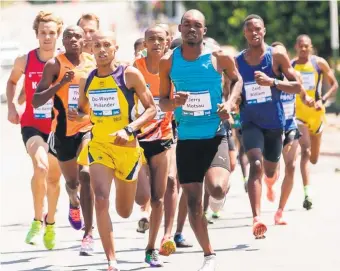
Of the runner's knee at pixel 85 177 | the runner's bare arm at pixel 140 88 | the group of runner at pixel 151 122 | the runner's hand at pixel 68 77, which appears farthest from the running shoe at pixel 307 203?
the runner's bare arm at pixel 140 88

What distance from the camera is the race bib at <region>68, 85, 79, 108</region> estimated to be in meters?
11.3

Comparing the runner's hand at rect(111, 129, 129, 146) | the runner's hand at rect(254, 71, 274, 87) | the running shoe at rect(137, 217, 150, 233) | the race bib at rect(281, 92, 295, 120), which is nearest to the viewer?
the runner's hand at rect(111, 129, 129, 146)

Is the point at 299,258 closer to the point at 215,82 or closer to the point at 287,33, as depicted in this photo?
the point at 215,82

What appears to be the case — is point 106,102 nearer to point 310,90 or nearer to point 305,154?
point 305,154

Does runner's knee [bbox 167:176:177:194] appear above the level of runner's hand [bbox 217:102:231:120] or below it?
below

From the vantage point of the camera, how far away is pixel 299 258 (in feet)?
34.6

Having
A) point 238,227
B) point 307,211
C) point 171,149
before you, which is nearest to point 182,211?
point 171,149

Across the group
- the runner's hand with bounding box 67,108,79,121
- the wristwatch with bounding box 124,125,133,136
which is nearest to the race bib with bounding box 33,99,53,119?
the runner's hand with bounding box 67,108,79,121

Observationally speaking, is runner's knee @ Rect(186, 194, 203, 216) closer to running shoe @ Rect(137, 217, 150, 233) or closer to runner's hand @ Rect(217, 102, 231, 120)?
runner's hand @ Rect(217, 102, 231, 120)

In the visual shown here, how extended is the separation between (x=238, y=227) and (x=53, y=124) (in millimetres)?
2431

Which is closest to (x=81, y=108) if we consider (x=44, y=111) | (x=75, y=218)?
(x=44, y=111)

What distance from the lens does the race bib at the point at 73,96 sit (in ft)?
37.1

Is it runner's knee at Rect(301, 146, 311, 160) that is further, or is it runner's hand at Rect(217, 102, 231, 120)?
runner's knee at Rect(301, 146, 311, 160)

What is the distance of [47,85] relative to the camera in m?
11.1
